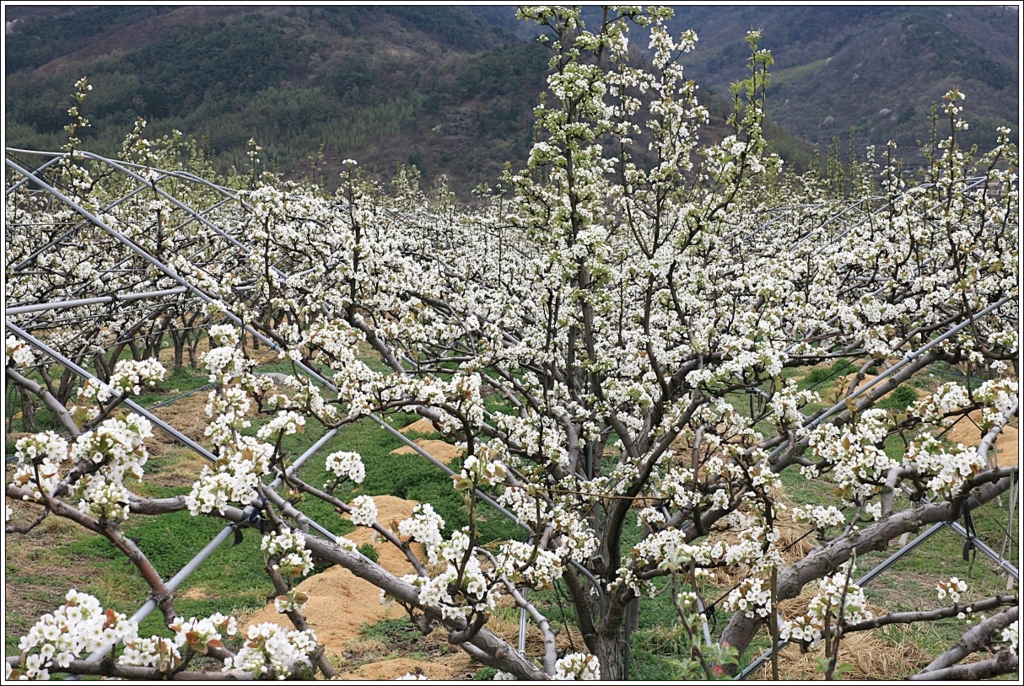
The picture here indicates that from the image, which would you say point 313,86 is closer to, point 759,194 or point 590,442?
point 759,194

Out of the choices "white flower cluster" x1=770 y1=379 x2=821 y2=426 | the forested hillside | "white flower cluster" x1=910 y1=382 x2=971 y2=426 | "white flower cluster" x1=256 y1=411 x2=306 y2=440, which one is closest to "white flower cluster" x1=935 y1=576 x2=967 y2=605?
"white flower cluster" x1=910 y1=382 x2=971 y2=426

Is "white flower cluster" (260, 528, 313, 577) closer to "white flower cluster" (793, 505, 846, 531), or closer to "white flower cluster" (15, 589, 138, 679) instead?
"white flower cluster" (15, 589, 138, 679)

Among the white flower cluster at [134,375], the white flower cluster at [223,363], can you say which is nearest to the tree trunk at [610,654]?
the white flower cluster at [223,363]

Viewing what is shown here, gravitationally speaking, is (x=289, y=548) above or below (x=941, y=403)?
below

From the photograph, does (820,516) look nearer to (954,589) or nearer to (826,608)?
(954,589)

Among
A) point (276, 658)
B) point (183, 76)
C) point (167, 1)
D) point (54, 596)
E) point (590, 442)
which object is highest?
point (167, 1)

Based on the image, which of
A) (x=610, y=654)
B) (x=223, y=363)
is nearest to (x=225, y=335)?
(x=223, y=363)

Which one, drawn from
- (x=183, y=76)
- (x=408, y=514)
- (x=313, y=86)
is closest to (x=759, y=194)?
(x=408, y=514)
